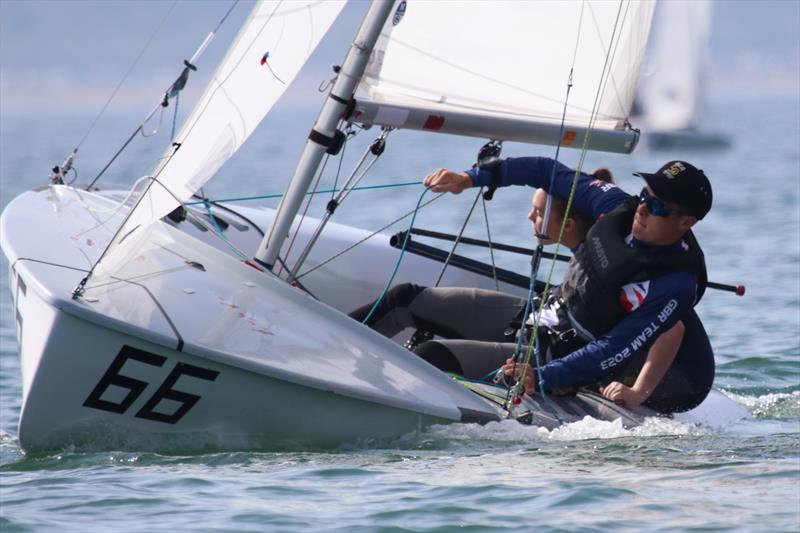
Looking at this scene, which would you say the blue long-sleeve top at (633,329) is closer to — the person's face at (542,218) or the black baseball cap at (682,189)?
the black baseball cap at (682,189)

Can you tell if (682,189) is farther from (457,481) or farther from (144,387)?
(144,387)

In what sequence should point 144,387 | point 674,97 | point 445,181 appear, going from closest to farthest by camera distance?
point 144,387
point 445,181
point 674,97

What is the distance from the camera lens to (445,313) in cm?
500

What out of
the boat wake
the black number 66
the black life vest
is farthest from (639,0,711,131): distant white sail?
the black number 66

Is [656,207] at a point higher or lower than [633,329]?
higher

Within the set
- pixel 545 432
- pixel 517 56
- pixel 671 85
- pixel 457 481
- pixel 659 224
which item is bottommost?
pixel 457 481

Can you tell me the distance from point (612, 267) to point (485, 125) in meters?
0.72

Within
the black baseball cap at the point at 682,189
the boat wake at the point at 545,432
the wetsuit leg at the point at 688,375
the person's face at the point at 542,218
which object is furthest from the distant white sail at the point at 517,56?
the boat wake at the point at 545,432

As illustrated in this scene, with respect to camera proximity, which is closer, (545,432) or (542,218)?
(545,432)

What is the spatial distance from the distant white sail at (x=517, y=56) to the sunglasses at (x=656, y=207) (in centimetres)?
73

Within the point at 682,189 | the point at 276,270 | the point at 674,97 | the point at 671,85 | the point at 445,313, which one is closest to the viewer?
the point at 682,189

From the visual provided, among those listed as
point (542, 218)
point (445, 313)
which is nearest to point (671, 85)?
point (445, 313)

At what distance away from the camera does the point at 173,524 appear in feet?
11.7

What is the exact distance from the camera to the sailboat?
13.2 ft
